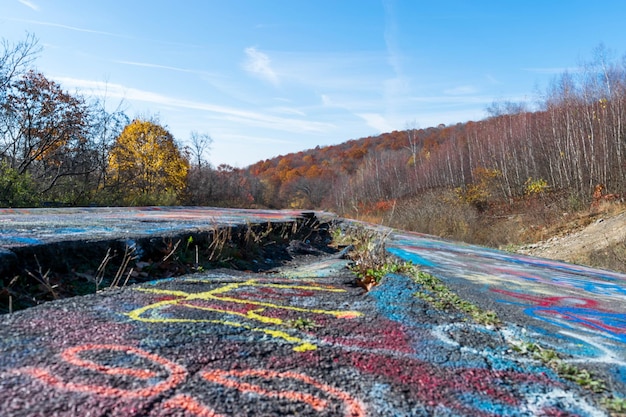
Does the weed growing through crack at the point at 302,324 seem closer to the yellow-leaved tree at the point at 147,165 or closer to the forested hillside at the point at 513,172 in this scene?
the forested hillside at the point at 513,172

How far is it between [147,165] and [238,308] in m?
21.7

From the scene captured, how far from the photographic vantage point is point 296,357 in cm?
181

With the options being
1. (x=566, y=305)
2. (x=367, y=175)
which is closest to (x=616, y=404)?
Answer: (x=566, y=305)

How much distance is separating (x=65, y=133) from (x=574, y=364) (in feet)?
55.7

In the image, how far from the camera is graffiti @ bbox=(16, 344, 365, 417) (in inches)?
54.5

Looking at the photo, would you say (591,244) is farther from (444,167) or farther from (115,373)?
(444,167)

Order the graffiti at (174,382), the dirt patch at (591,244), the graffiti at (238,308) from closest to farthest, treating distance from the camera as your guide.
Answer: the graffiti at (174,382) < the graffiti at (238,308) < the dirt patch at (591,244)

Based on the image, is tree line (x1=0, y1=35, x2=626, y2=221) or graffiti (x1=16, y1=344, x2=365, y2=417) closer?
graffiti (x1=16, y1=344, x2=365, y2=417)

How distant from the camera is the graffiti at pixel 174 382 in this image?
4.54ft

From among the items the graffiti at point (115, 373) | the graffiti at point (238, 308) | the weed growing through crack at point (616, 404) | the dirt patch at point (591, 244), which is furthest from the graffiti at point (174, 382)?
the dirt patch at point (591, 244)

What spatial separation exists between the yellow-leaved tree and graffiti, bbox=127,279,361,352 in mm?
15572

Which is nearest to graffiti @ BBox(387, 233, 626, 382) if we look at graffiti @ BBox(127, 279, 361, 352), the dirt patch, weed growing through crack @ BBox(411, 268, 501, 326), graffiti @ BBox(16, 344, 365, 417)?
weed growing through crack @ BBox(411, 268, 501, 326)

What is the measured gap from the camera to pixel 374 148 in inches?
2613

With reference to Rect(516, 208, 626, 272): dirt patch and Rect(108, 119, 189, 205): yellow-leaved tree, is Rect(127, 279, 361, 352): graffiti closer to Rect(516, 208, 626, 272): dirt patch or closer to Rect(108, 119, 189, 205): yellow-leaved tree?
Rect(516, 208, 626, 272): dirt patch
